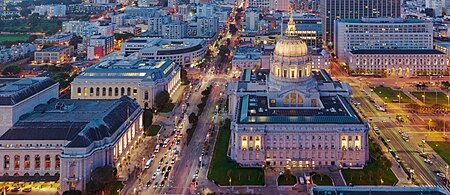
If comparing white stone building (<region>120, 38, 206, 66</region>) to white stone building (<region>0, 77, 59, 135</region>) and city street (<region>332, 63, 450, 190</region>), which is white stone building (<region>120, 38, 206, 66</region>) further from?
white stone building (<region>0, 77, 59, 135</region>)

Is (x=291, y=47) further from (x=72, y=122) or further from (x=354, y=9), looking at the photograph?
(x=354, y=9)

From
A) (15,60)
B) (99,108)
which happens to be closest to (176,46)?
(15,60)

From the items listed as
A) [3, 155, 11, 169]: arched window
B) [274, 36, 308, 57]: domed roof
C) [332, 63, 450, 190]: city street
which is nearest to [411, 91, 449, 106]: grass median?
[332, 63, 450, 190]: city street

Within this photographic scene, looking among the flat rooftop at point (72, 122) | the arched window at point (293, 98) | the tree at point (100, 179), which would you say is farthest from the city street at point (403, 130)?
the flat rooftop at point (72, 122)

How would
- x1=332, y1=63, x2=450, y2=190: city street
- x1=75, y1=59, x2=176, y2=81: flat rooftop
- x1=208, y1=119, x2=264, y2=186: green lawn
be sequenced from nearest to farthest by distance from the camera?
1. x1=208, y1=119, x2=264, y2=186: green lawn
2. x1=332, y1=63, x2=450, y2=190: city street
3. x1=75, y1=59, x2=176, y2=81: flat rooftop

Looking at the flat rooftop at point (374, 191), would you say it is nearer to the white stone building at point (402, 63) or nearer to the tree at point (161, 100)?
the tree at point (161, 100)

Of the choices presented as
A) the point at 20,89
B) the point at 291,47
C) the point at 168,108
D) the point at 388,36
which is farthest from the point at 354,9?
the point at 20,89
